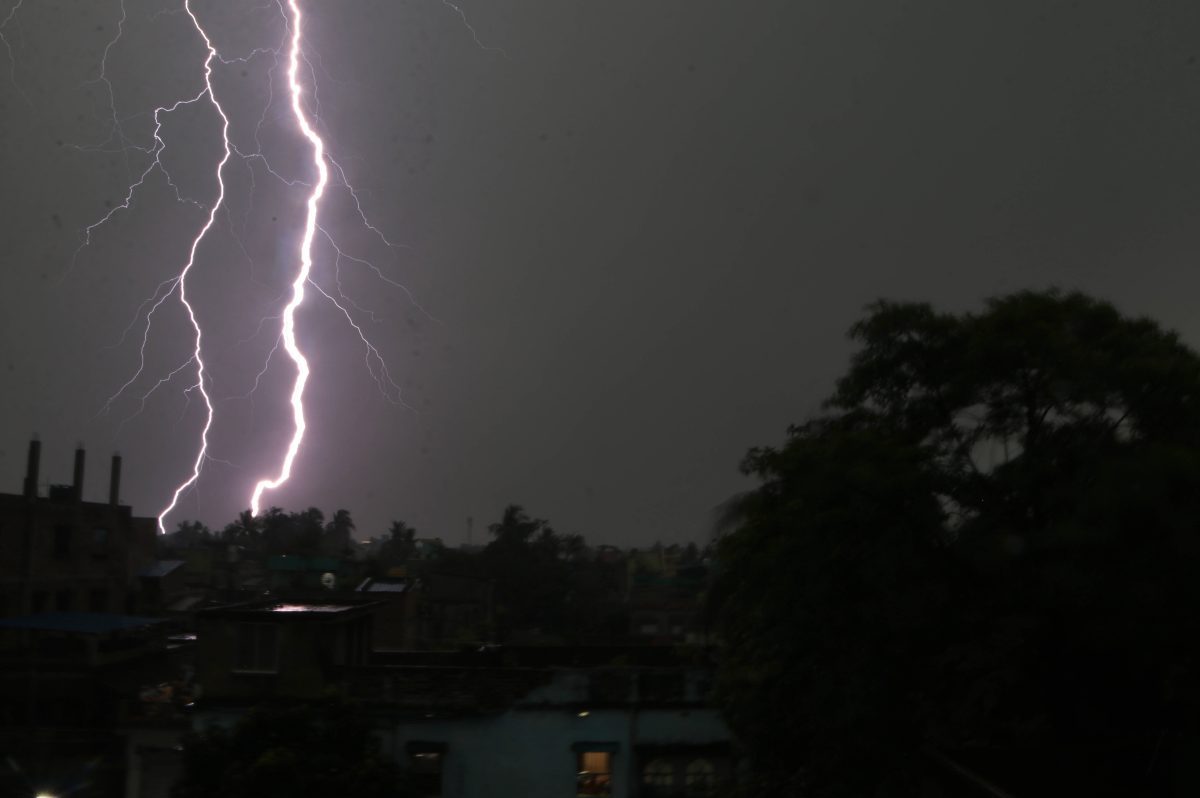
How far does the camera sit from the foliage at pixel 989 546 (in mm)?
6922

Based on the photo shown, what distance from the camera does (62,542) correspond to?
27.8m

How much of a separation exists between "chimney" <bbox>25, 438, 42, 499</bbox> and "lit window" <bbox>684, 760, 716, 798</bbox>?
2055 cm

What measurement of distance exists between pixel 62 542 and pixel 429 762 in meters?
18.7

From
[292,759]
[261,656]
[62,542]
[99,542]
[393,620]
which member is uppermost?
[99,542]

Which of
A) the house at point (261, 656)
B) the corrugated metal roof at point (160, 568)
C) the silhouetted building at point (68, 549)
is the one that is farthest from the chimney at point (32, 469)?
the house at point (261, 656)

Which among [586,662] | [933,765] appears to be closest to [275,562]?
[586,662]

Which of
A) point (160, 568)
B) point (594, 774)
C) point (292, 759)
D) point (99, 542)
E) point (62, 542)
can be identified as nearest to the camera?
point (292, 759)

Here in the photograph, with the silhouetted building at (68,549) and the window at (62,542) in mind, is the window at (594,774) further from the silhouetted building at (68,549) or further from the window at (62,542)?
the window at (62,542)

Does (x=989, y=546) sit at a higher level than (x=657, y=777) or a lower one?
higher

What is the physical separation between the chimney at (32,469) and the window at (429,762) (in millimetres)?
17850

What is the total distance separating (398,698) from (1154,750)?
9.35 m

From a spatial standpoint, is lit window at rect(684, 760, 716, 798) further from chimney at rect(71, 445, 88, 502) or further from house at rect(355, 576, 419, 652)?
chimney at rect(71, 445, 88, 502)

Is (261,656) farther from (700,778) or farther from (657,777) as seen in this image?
(700,778)

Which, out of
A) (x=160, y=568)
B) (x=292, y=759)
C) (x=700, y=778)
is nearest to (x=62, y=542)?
A: (x=160, y=568)
